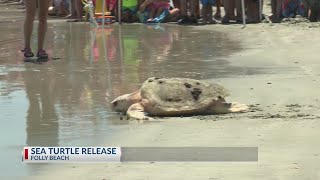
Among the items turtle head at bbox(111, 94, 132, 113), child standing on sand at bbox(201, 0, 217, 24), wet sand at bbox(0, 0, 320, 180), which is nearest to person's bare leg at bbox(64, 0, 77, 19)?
child standing on sand at bbox(201, 0, 217, 24)

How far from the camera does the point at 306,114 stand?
5.93 meters

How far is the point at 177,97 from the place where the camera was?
601 centimetres

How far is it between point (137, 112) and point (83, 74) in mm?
2415

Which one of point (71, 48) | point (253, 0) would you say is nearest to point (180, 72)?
point (71, 48)

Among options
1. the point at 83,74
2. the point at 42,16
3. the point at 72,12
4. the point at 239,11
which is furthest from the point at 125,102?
the point at 72,12

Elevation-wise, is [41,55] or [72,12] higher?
[41,55]

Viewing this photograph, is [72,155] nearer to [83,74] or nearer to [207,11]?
[83,74]

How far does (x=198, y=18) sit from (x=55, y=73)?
8.35 meters

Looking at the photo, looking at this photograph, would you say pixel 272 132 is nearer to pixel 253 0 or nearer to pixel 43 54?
pixel 43 54

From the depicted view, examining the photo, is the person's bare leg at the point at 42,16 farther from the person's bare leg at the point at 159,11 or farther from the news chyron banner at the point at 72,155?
the person's bare leg at the point at 159,11

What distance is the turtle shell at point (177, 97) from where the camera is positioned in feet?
19.6

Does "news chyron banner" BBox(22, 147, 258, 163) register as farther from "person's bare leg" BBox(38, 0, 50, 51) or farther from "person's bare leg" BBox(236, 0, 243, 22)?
"person's bare leg" BBox(236, 0, 243, 22)

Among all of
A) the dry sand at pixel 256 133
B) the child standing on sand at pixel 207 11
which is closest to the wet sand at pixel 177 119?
the dry sand at pixel 256 133

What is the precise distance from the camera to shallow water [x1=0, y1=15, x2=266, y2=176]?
5.49 m
